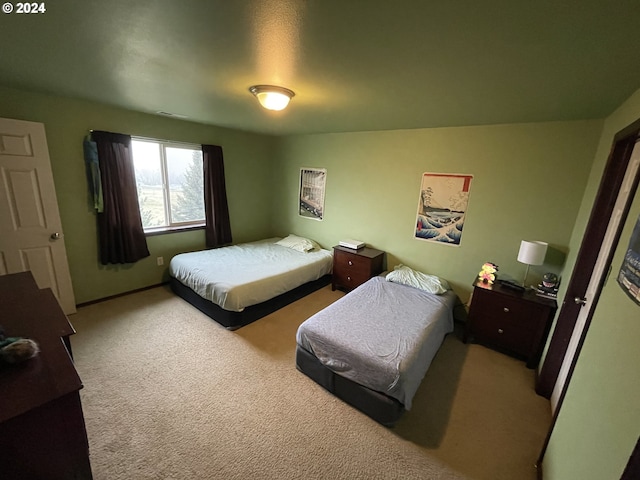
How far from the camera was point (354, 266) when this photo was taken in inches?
135

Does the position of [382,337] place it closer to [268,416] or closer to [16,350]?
[268,416]

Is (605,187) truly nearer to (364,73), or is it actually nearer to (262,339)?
(364,73)

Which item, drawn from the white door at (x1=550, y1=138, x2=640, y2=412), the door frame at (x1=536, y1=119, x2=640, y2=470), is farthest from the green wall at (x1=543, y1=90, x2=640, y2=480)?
the white door at (x1=550, y1=138, x2=640, y2=412)

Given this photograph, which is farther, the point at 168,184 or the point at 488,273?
the point at 168,184

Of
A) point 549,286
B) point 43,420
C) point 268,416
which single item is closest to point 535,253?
point 549,286

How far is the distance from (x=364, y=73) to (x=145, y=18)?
1111mm

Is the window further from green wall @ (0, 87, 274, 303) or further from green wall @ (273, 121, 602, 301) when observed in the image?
green wall @ (273, 121, 602, 301)

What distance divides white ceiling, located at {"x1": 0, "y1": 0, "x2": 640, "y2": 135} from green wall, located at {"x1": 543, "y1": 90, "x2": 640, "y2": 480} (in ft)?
2.15

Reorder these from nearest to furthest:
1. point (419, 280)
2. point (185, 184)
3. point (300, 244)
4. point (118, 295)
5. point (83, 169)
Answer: point (83, 169), point (419, 280), point (118, 295), point (185, 184), point (300, 244)

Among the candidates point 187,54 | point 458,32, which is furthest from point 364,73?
point 187,54

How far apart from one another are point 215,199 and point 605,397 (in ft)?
13.6

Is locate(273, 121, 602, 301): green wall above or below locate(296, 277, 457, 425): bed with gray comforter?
above

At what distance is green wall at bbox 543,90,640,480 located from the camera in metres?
0.85

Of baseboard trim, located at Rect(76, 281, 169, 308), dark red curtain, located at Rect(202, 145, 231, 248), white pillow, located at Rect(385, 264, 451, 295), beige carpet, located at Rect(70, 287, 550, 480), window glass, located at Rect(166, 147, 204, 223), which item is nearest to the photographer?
beige carpet, located at Rect(70, 287, 550, 480)
